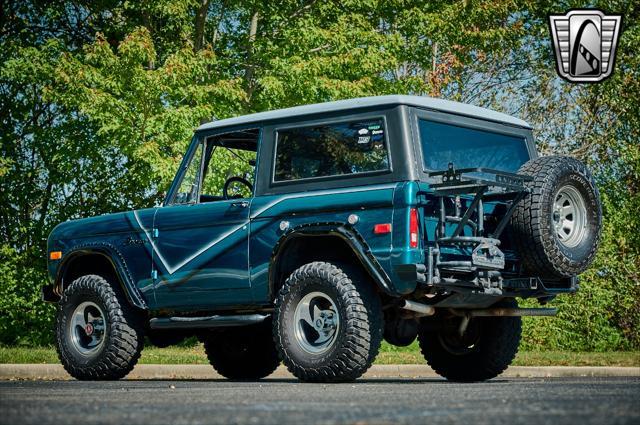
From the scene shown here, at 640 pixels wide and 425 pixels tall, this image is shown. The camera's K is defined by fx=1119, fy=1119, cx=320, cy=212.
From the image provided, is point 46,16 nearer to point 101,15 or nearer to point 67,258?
point 101,15

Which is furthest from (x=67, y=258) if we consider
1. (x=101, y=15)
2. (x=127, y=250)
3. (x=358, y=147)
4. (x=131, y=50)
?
(x=101, y=15)

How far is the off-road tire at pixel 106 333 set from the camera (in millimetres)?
10906

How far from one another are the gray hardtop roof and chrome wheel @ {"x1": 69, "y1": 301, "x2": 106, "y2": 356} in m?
2.24

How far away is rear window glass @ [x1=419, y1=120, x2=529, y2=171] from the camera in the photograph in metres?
9.54

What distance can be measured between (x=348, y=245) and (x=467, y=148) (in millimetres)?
1493

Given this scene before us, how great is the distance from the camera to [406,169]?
919 centimetres

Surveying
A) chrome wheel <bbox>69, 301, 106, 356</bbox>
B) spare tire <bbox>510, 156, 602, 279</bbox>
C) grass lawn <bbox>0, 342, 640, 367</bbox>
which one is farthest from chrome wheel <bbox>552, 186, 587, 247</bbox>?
grass lawn <bbox>0, 342, 640, 367</bbox>

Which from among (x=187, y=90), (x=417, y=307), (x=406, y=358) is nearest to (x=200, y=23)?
(x=187, y=90)

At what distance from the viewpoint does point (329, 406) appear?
6.29 meters

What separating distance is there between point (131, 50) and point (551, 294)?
30.9 ft

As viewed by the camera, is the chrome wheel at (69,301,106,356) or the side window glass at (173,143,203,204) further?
the chrome wheel at (69,301,106,356)

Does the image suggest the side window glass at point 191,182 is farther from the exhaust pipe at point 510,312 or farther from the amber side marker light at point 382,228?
the exhaust pipe at point 510,312

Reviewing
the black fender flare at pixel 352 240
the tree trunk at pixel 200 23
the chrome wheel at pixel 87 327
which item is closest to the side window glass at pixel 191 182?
the chrome wheel at pixel 87 327

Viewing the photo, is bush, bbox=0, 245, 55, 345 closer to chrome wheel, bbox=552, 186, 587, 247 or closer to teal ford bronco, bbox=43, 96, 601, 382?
teal ford bronco, bbox=43, 96, 601, 382
